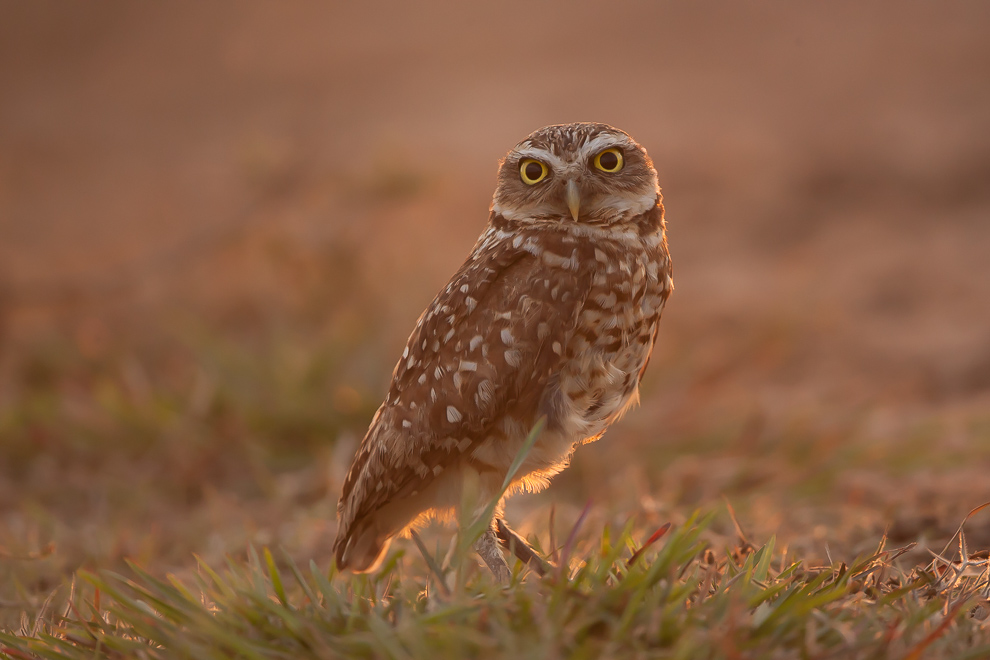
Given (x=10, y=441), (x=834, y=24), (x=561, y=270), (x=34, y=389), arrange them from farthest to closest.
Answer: (x=834, y=24)
(x=34, y=389)
(x=10, y=441)
(x=561, y=270)

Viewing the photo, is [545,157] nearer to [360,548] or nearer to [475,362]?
[475,362]

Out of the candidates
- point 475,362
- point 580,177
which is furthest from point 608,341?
point 580,177

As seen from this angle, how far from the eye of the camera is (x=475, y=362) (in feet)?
6.90

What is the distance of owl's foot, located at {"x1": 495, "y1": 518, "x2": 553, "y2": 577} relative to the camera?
191 centimetres

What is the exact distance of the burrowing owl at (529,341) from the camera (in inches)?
82.3

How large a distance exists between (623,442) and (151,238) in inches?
241

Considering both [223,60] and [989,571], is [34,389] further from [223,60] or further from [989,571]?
[223,60]

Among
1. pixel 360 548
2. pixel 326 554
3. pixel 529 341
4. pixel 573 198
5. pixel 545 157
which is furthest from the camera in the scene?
pixel 326 554

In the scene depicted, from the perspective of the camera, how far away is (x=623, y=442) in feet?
15.5

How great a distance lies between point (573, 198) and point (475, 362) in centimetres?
57

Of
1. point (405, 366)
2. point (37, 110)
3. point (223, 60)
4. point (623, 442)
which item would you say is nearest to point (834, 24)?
point (223, 60)

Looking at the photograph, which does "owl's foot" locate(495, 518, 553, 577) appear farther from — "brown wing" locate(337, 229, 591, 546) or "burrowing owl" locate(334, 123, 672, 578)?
"brown wing" locate(337, 229, 591, 546)

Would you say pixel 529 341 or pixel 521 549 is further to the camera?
pixel 521 549

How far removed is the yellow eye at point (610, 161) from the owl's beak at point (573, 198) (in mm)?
151
